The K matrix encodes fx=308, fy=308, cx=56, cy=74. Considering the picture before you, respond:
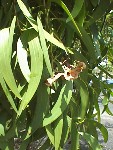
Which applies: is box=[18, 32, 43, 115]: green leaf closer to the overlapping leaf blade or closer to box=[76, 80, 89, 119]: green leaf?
the overlapping leaf blade

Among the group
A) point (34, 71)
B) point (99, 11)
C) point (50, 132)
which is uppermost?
point (99, 11)

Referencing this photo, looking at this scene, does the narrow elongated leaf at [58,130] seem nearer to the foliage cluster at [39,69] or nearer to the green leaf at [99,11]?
the foliage cluster at [39,69]

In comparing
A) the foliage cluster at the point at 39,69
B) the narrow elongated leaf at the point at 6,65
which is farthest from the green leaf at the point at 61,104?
the narrow elongated leaf at the point at 6,65

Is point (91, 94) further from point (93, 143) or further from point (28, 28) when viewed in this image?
point (28, 28)

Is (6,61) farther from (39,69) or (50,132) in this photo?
(50,132)

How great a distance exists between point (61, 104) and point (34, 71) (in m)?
0.11

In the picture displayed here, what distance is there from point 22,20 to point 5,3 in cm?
5

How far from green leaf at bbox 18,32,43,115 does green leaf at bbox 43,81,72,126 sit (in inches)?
3.1

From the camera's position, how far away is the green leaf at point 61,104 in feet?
2.02

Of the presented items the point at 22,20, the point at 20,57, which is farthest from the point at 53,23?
the point at 20,57

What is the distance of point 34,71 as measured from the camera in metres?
0.56

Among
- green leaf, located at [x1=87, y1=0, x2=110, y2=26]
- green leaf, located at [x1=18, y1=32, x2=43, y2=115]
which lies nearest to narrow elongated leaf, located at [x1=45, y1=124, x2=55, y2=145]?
green leaf, located at [x1=18, y1=32, x2=43, y2=115]

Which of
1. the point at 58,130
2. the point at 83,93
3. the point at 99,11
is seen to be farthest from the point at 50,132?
the point at 99,11

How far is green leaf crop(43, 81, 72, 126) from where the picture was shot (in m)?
0.61
